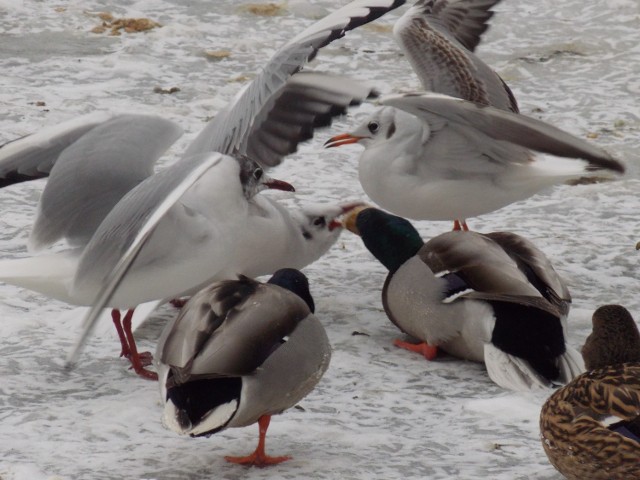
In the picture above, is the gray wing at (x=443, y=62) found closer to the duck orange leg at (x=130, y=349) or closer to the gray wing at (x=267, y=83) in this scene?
the gray wing at (x=267, y=83)

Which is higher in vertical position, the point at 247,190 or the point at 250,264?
the point at 247,190

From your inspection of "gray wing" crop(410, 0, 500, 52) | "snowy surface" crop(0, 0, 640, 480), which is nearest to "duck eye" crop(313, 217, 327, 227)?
"snowy surface" crop(0, 0, 640, 480)

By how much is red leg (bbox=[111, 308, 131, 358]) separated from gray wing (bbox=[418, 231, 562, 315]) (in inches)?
47.0

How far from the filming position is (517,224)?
21.0 ft

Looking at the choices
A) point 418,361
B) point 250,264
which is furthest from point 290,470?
point 250,264

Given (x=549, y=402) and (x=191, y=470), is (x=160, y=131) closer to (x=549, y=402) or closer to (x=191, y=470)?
(x=191, y=470)

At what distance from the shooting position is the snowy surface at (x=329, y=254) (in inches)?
159

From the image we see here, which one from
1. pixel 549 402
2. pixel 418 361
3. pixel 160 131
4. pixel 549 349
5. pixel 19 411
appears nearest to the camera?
pixel 549 402

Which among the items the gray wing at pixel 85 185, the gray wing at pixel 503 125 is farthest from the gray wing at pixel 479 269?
the gray wing at pixel 85 185

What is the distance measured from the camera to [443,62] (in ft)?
20.9

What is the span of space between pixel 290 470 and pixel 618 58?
5408 millimetres

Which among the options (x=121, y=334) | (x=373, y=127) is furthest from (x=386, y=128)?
(x=121, y=334)

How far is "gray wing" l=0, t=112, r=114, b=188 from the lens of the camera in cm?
521

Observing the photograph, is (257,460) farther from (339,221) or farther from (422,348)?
(339,221)
